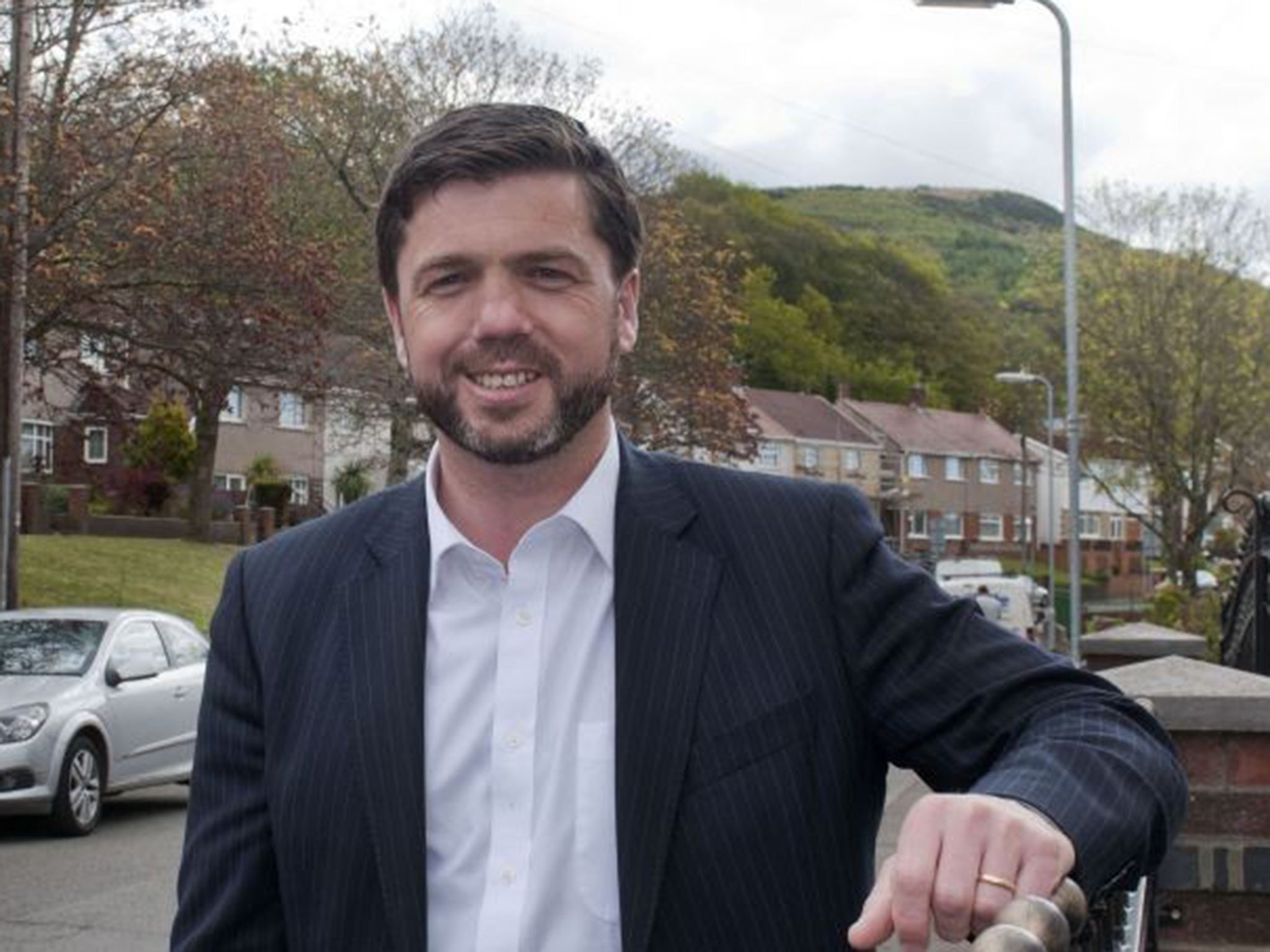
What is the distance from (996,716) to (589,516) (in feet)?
1.86

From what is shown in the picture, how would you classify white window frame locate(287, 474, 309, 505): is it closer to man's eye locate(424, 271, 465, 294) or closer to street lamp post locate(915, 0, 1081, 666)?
street lamp post locate(915, 0, 1081, 666)

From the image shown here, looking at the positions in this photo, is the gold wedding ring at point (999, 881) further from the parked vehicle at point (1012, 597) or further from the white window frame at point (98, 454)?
the white window frame at point (98, 454)

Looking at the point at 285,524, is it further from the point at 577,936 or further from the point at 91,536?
the point at 577,936

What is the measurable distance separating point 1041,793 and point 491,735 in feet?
2.43

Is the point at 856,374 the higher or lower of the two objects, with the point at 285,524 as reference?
higher

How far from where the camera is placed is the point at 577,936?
2264mm

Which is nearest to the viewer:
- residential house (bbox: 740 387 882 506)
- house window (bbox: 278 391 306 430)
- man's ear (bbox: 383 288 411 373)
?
man's ear (bbox: 383 288 411 373)

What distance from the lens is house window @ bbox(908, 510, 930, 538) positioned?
105 meters

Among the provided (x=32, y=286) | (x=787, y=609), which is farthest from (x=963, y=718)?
(x=32, y=286)

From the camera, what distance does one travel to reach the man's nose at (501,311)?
239cm

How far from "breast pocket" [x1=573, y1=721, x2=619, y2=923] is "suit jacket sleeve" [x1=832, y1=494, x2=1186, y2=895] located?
0.30 meters

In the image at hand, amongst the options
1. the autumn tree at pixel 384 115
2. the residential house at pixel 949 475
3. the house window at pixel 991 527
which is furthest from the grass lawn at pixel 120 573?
the house window at pixel 991 527

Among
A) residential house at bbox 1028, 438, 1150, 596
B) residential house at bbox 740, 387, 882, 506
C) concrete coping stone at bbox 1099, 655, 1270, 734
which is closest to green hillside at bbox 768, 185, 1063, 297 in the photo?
residential house at bbox 1028, 438, 1150, 596

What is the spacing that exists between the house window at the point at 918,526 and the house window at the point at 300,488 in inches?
1713
